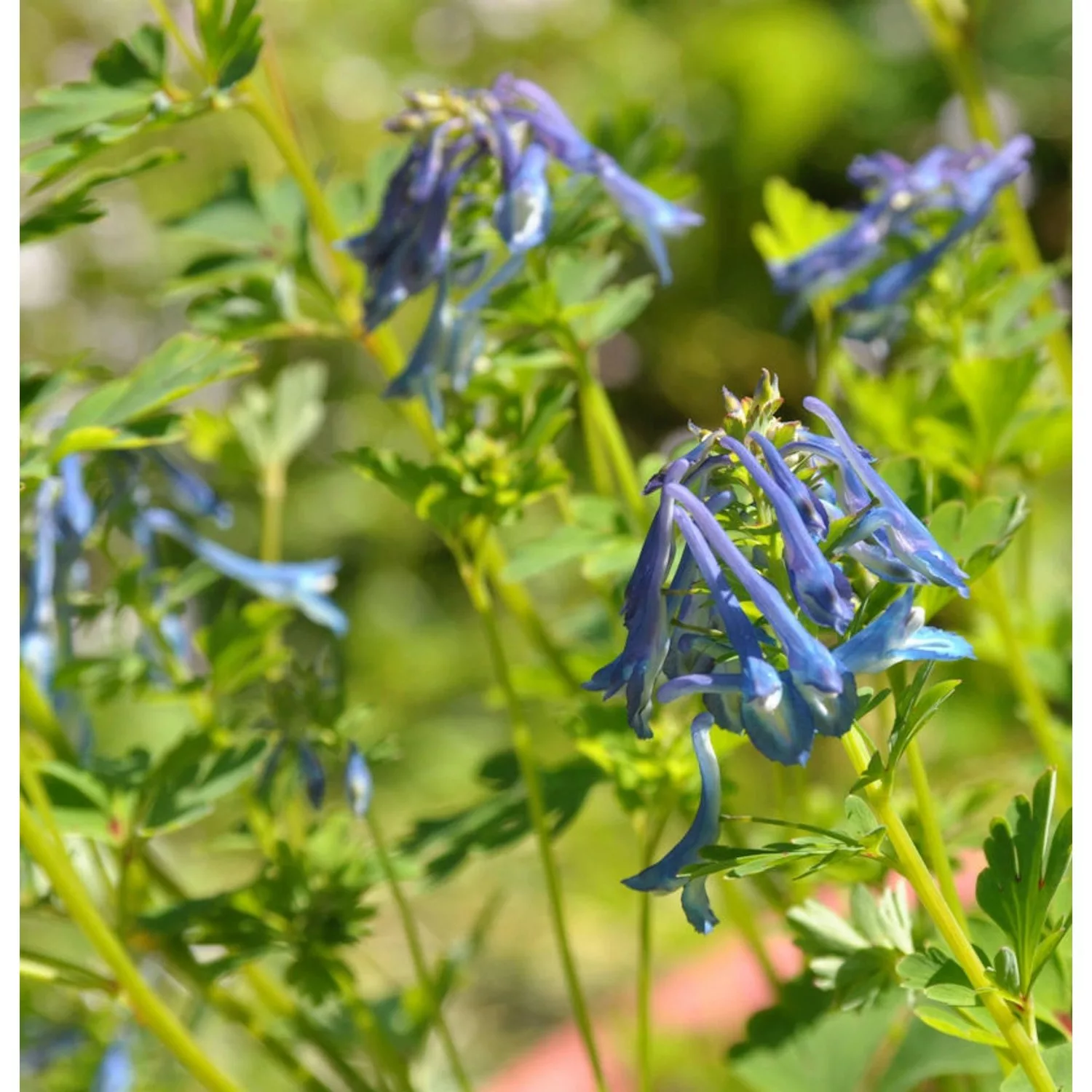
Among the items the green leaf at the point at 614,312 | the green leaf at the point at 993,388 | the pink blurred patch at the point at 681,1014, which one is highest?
the green leaf at the point at 614,312

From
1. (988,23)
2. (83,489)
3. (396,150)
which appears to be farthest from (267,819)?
(988,23)

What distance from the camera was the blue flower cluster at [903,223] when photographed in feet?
3.63

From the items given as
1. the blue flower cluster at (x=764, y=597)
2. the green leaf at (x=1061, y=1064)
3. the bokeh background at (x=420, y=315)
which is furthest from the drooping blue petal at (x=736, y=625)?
the bokeh background at (x=420, y=315)

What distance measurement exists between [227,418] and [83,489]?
0.32 meters

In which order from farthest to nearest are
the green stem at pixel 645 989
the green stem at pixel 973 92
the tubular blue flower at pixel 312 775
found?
the green stem at pixel 973 92
the tubular blue flower at pixel 312 775
the green stem at pixel 645 989

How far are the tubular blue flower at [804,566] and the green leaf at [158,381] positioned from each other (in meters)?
0.46

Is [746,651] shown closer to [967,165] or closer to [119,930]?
[119,930]

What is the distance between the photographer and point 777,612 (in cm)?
56

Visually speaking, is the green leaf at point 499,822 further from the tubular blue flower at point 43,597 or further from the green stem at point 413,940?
the tubular blue flower at point 43,597

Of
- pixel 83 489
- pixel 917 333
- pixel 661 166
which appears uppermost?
pixel 661 166

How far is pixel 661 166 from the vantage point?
1.13 m

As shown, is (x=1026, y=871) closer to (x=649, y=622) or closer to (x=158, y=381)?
(x=649, y=622)

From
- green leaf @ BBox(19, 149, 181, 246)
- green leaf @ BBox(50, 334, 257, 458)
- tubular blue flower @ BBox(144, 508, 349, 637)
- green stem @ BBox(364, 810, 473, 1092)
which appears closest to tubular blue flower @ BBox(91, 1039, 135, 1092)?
green stem @ BBox(364, 810, 473, 1092)

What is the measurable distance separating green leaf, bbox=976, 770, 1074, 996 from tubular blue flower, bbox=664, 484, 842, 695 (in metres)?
0.17
